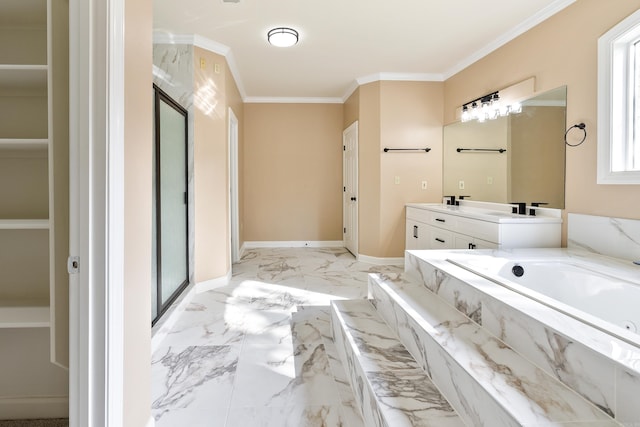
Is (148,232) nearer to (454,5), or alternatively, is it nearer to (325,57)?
(454,5)

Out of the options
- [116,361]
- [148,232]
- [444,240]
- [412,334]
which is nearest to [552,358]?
[412,334]

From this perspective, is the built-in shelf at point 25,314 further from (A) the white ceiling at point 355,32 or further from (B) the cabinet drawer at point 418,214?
(B) the cabinet drawer at point 418,214

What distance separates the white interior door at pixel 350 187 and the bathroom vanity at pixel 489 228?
3.98ft

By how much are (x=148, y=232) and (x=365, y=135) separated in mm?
3815

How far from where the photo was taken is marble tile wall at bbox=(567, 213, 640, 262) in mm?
2279

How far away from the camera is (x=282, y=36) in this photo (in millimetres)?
3350

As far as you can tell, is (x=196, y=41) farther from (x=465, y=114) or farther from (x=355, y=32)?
(x=465, y=114)

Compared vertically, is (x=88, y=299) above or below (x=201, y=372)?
above

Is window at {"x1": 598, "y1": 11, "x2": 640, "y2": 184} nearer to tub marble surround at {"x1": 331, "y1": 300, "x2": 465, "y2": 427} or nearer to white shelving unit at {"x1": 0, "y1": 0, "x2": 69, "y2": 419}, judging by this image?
tub marble surround at {"x1": 331, "y1": 300, "x2": 465, "y2": 427}

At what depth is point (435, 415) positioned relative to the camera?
132 cm

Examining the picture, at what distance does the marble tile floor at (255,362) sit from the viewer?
1.68 metres

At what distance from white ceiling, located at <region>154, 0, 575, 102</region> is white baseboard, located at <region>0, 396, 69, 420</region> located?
2806 mm

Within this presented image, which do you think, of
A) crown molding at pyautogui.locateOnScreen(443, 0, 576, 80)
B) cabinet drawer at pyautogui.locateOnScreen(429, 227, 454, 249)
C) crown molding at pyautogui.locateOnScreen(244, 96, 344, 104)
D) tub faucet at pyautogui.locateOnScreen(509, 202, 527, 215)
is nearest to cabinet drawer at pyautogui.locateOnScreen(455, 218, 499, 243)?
cabinet drawer at pyautogui.locateOnScreen(429, 227, 454, 249)

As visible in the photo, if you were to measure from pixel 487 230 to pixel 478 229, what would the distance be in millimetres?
130
